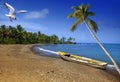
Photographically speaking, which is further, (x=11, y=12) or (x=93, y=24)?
(x=93, y=24)

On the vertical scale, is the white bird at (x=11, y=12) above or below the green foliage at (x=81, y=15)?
below

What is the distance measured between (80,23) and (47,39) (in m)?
137

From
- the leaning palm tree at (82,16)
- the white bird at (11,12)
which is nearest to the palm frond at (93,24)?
the leaning palm tree at (82,16)

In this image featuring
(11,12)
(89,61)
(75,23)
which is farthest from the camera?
(89,61)

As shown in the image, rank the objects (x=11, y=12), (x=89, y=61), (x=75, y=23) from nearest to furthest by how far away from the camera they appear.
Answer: (x=11, y=12) → (x=75, y=23) → (x=89, y=61)

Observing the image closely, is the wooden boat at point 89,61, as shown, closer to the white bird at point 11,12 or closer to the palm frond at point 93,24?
the palm frond at point 93,24

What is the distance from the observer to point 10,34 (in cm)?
9738

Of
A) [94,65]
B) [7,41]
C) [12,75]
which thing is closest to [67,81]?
[12,75]

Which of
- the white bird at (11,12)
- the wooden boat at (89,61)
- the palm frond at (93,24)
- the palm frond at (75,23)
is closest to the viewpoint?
the white bird at (11,12)

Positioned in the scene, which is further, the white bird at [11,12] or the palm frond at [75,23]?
the palm frond at [75,23]

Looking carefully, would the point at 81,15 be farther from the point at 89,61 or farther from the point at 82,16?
the point at 89,61

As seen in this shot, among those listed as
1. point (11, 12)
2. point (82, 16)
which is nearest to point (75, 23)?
point (82, 16)

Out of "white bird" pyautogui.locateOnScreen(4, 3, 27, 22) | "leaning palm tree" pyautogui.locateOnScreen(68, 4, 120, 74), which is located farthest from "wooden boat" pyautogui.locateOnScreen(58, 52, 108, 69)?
"white bird" pyautogui.locateOnScreen(4, 3, 27, 22)

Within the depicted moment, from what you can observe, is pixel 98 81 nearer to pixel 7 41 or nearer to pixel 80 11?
pixel 80 11
